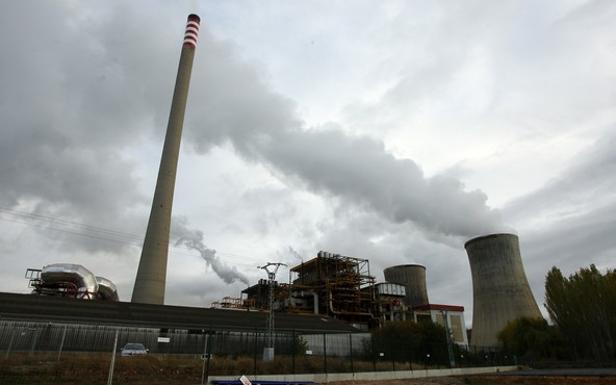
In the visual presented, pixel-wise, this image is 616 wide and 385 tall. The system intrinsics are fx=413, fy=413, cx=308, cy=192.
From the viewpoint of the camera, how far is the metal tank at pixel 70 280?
38.0 m

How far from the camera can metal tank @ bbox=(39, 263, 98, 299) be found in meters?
38.0

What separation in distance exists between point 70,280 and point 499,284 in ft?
134

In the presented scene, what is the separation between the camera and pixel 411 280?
70688 mm

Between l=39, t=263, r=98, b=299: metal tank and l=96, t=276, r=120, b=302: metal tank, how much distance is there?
385 centimetres

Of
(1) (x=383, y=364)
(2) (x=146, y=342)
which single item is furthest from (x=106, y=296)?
(1) (x=383, y=364)

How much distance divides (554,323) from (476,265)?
1048 centimetres

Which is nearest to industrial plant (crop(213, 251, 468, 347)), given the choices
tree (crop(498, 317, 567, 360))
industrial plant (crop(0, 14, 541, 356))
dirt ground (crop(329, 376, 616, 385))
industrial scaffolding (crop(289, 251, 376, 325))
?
industrial scaffolding (crop(289, 251, 376, 325))

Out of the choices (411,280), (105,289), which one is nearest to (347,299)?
(411,280)

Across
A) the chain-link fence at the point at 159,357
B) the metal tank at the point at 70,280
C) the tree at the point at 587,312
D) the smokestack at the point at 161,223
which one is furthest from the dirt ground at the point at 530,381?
the metal tank at the point at 70,280

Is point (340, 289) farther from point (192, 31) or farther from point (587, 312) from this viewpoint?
point (192, 31)

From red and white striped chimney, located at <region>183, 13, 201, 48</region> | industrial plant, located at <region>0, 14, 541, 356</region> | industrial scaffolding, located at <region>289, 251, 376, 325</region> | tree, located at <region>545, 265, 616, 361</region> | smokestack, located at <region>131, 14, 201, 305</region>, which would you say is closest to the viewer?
industrial plant, located at <region>0, 14, 541, 356</region>

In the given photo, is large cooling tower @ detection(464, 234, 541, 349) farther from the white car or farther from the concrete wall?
the white car

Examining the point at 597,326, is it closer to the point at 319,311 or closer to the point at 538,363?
the point at 538,363

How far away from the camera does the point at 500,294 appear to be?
40.3m
